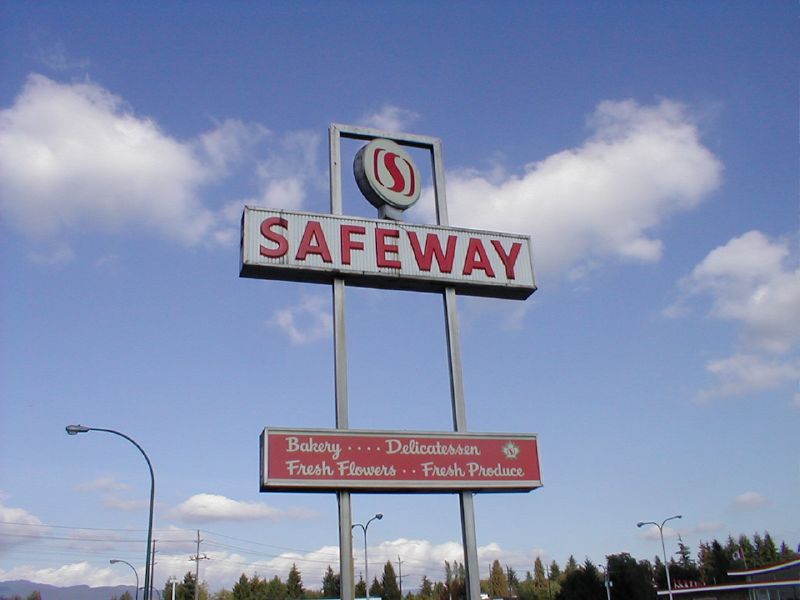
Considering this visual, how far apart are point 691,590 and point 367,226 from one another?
2490 inches

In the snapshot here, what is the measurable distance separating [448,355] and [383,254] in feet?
11.4

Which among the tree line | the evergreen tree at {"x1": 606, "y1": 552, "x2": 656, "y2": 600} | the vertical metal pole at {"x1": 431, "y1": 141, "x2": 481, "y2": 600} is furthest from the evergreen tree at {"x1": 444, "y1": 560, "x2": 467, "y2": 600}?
the vertical metal pole at {"x1": 431, "y1": 141, "x2": 481, "y2": 600}

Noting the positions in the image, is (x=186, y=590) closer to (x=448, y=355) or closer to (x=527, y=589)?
(x=527, y=589)

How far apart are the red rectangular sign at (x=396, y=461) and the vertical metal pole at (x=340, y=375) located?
1.76 feet

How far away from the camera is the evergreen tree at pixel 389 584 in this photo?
127250 mm

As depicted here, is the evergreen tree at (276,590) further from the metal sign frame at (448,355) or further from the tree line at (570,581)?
the metal sign frame at (448,355)

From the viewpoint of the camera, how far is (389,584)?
12950 cm

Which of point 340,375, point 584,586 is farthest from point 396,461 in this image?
point 584,586

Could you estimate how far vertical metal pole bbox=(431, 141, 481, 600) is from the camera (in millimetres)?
19594

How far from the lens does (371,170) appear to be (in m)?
22.7

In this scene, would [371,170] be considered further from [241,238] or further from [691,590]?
[691,590]

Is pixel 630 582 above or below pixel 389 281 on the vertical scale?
below

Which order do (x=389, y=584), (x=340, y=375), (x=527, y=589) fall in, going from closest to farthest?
(x=340, y=375) → (x=389, y=584) → (x=527, y=589)

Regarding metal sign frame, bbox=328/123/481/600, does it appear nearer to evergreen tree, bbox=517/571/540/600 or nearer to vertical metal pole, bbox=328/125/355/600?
vertical metal pole, bbox=328/125/355/600
